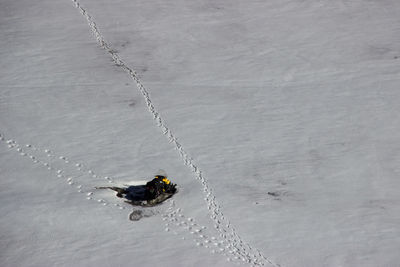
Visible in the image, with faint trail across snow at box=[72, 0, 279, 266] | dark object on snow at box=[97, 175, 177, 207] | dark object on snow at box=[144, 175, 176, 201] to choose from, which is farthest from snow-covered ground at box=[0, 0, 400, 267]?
dark object on snow at box=[144, 175, 176, 201]

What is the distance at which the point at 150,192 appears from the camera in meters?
16.3

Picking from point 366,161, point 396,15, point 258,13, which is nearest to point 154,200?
point 366,161

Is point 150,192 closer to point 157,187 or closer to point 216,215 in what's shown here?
point 157,187

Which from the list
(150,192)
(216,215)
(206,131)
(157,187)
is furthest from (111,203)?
(206,131)

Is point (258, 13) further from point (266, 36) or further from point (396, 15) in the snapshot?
point (396, 15)

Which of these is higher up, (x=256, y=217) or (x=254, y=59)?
(x=254, y=59)

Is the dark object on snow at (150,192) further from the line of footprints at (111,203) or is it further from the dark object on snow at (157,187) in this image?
the line of footprints at (111,203)

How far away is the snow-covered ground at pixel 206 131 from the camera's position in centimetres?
1510

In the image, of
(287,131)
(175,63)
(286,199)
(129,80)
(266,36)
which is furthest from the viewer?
(266,36)

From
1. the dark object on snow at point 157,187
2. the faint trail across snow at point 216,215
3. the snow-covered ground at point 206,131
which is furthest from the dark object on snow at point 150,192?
the faint trail across snow at point 216,215

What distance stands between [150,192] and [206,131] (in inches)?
220

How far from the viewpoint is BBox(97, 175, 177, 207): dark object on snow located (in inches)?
643

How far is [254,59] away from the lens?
85.0 feet

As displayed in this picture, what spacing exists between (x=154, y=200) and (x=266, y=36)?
51.3 feet
